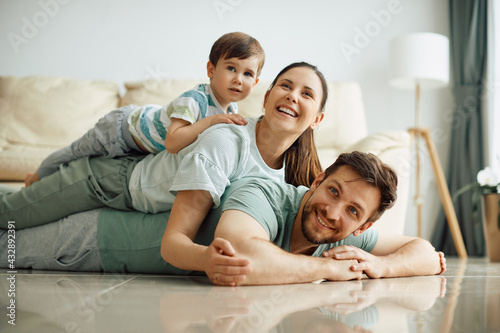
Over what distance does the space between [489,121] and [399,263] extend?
8.95 ft

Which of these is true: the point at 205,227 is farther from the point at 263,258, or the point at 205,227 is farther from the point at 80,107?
the point at 80,107

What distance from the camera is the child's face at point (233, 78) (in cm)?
162

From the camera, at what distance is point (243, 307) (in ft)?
2.72

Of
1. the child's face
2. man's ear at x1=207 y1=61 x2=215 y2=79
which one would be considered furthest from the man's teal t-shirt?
man's ear at x1=207 y1=61 x2=215 y2=79

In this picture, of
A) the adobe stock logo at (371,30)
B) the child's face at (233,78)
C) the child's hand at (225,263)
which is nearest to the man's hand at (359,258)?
the child's hand at (225,263)

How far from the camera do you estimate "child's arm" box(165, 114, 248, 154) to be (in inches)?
57.4

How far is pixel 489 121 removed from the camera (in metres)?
3.64

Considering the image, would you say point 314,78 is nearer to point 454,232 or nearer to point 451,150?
point 454,232

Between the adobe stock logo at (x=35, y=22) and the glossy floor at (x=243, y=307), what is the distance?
3059mm

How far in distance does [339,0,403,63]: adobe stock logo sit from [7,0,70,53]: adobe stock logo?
7.50ft

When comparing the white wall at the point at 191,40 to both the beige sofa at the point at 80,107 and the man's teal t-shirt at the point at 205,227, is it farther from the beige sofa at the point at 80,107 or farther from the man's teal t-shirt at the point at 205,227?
the man's teal t-shirt at the point at 205,227

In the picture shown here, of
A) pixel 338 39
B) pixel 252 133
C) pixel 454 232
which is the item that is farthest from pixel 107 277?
pixel 338 39

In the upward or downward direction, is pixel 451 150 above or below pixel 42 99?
below

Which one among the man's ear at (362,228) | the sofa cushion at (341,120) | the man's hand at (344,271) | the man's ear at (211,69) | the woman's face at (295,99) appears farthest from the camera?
the sofa cushion at (341,120)
